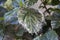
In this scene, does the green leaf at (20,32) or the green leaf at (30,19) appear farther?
the green leaf at (20,32)

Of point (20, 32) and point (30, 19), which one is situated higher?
point (30, 19)

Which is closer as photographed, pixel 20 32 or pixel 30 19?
pixel 30 19

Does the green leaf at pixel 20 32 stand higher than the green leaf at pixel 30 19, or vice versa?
the green leaf at pixel 30 19

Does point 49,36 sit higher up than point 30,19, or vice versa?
point 30,19

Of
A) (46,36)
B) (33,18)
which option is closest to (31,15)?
(33,18)

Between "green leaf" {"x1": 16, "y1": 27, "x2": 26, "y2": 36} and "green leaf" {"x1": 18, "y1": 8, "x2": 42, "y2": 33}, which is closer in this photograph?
"green leaf" {"x1": 18, "y1": 8, "x2": 42, "y2": 33}

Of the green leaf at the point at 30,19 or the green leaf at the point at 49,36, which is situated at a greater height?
the green leaf at the point at 30,19

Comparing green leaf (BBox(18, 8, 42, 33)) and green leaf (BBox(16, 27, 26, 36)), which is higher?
green leaf (BBox(18, 8, 42, 33))

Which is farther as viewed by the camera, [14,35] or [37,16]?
[14,35]

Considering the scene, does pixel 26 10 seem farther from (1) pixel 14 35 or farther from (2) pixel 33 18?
(1) pixel 14 35

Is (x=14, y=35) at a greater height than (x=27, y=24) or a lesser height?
lesser

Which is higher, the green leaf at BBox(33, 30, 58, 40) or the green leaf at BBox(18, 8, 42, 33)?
the green leaf at BBox(18, 8, 42, 33)
